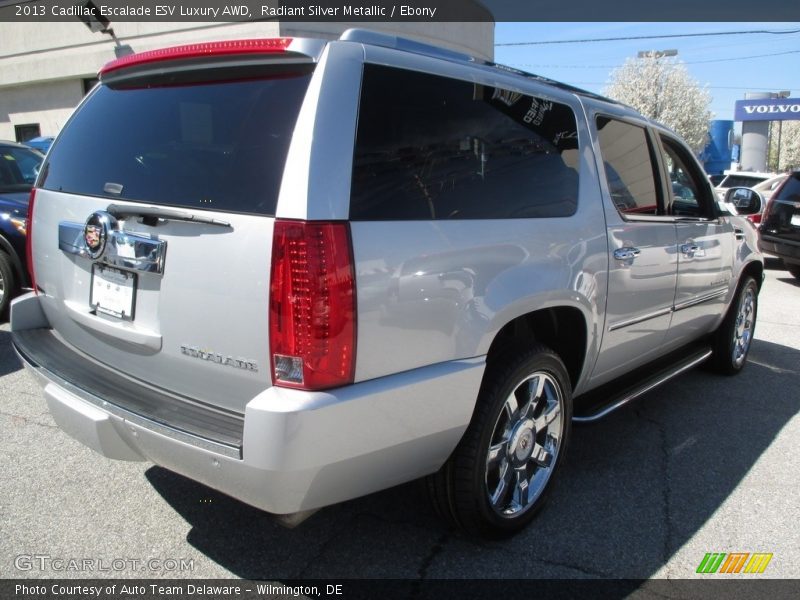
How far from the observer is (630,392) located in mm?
3459

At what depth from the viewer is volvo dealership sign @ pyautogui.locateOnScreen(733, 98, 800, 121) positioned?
1305 inches

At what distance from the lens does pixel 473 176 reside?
250 cm

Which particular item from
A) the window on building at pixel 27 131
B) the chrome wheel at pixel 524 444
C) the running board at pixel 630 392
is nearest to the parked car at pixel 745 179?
the running board at pixel 630 392

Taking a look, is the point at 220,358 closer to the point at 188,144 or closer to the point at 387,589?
the point at 188,144

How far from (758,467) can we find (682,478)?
1.73ft

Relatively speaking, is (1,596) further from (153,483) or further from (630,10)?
(630,10)

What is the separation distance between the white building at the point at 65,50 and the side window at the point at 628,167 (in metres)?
13.0

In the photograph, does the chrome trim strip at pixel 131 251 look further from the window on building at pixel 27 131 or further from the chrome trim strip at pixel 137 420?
the window on building at pixel 27 131

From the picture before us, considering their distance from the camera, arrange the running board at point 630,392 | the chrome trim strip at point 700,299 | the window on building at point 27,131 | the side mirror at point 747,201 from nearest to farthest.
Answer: the running board at point 630,392 < the chrome trim strip at point 700,299 < the side mirror at point 747,201 < the window on building at point 27,131

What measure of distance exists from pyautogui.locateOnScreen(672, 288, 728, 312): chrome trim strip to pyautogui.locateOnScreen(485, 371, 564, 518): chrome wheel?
1386mm

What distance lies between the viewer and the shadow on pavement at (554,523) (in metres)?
2.58

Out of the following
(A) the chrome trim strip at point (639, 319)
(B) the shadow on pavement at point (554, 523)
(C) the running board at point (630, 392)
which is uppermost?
(A) the chrome trim strip at point (639, 319)

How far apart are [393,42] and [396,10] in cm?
1575

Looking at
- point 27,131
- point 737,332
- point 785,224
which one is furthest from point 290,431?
point 27,131
